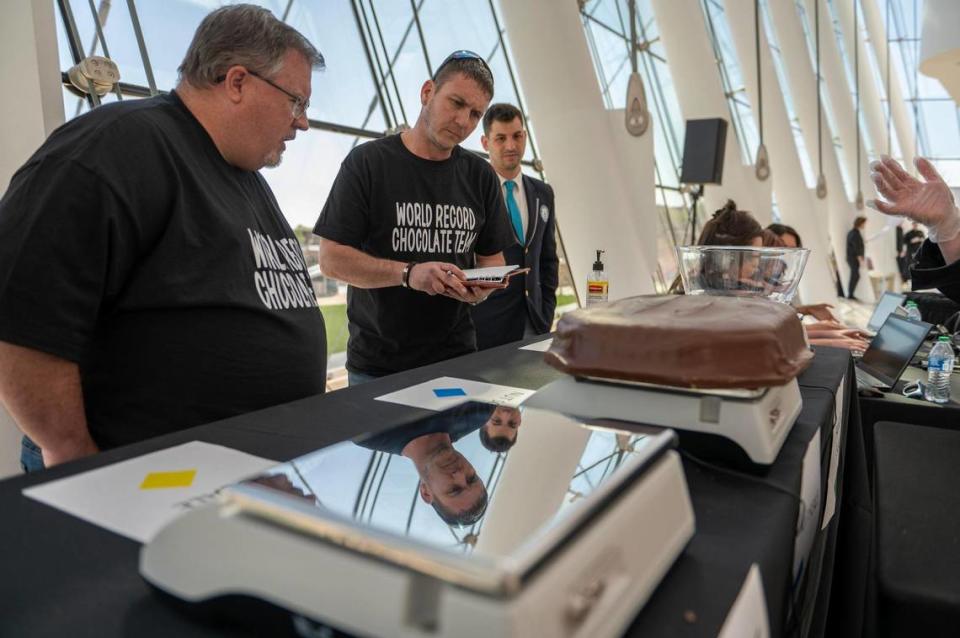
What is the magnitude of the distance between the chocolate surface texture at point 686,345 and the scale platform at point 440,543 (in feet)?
0.58

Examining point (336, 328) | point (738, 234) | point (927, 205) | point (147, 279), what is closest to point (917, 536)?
point (147, 279)

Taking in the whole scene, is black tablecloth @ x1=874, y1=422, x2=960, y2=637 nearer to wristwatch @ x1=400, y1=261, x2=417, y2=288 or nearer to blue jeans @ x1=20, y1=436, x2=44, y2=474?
wristwatch @ x1=400, y1=261, x2=417, y2=288

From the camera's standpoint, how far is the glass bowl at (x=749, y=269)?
1.26m

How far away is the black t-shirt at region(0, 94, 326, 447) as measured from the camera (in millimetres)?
983

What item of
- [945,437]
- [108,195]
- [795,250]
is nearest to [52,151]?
[108,195]

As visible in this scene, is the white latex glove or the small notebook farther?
the white latex glove

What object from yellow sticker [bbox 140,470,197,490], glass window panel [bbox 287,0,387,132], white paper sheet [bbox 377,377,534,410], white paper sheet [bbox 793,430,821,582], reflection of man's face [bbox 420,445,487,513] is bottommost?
white paper sheet [bbox 793,430,821,582]

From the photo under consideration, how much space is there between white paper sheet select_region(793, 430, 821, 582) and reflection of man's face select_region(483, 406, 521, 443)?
1.03ft

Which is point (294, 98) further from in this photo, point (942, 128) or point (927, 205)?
point (942, 128)

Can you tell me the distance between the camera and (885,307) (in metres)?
3.30

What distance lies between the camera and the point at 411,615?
31 centimetres

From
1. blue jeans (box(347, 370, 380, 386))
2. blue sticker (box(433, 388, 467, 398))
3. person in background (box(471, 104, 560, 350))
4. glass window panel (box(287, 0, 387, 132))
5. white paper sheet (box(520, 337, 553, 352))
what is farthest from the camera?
glass window panel (box(287, 0, 387, 132))

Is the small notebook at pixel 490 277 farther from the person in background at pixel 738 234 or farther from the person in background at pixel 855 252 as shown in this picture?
the person in background at pixel 855 252

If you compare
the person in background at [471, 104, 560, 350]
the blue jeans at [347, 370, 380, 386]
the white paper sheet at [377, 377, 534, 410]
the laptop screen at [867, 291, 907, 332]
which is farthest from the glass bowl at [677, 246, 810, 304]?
the laptop screen at [867, 291, 907, 332]
